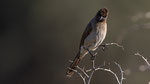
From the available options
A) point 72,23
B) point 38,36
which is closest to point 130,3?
point 72,23

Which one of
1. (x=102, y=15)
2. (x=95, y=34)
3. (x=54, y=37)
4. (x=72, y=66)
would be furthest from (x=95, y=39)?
(x=54, y=37)

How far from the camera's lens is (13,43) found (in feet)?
66.4

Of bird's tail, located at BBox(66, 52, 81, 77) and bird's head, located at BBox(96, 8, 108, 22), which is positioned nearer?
bird's tail, located at BBox(66, 52, 81, 77)

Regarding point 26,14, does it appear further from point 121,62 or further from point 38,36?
point 121,62

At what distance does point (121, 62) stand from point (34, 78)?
3.19 m

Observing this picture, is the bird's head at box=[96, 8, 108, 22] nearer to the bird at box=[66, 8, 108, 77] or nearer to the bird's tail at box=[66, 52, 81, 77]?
the bird at box=[66, 8, 108, 77]

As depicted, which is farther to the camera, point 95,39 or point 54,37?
point 54,37

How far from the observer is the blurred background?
17094 mm

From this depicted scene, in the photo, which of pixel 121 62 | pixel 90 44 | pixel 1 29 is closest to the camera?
pixel 90 44

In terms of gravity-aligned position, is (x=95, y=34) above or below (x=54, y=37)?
above

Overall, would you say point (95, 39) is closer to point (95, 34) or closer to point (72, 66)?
point (95, 34)

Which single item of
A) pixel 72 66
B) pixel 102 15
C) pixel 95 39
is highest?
pixel 102 15

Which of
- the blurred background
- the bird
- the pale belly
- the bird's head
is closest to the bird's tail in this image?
the bird

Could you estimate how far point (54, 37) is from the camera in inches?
756
